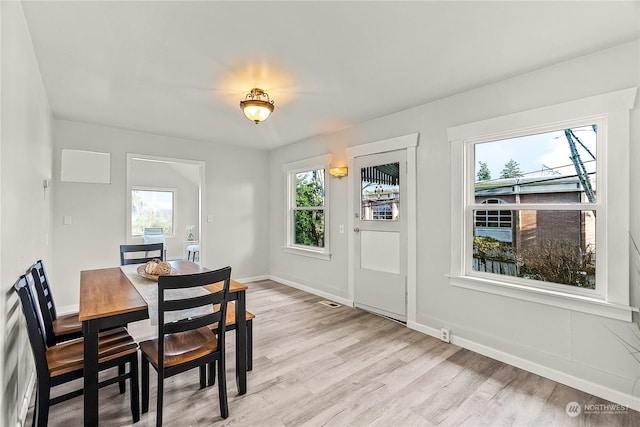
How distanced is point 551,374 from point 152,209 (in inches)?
330

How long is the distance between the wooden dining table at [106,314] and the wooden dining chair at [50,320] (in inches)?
9.3

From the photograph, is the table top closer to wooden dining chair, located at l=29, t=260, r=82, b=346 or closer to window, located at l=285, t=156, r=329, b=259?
wooden dining chair, located at l=29, t=260, r=82, b=346

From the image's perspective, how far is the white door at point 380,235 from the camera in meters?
3.62

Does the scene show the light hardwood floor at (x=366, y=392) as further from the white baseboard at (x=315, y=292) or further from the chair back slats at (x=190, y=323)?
the white baseboard at (x=315, y=292)

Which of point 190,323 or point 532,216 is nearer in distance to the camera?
point 190,323

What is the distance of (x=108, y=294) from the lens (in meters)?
2.11

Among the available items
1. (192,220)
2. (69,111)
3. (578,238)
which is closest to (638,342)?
(578,238)

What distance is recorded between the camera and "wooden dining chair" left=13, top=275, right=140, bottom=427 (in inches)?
65.1

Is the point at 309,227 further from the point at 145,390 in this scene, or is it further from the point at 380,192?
the point at 145,390

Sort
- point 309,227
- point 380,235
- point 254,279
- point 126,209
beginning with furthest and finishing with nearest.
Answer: point 254,279
point 309,227
point 126,209
point 380,235

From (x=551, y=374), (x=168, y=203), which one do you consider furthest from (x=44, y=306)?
(x=168, y=203)

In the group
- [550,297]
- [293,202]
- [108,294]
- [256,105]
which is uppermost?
[256,105]

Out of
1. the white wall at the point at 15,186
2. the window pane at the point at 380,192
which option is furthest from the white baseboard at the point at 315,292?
the white wall at the point at 15,186

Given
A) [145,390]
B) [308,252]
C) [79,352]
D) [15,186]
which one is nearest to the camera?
[15,186]
